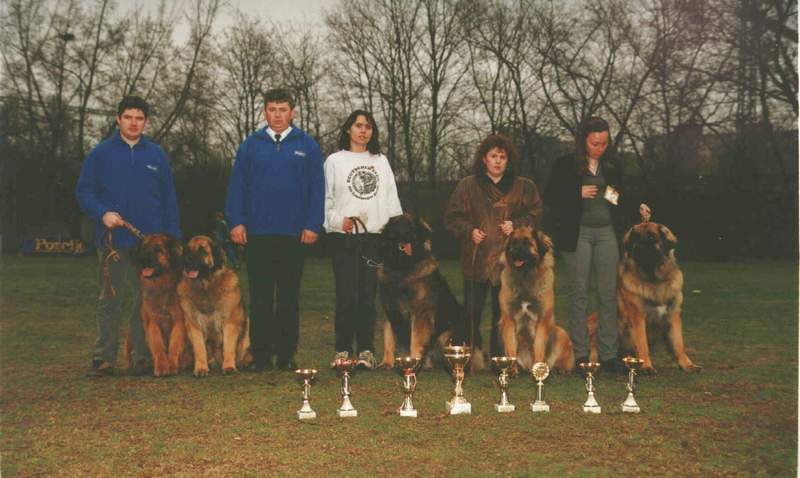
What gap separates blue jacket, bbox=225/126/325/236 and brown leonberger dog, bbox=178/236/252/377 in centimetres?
35

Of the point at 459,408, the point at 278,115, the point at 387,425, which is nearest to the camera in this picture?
the point at 387,425

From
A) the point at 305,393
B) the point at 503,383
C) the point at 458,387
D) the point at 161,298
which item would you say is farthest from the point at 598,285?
the point at 161,298

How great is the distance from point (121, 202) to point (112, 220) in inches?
10.2

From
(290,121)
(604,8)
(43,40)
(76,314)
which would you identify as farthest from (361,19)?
(290,121)

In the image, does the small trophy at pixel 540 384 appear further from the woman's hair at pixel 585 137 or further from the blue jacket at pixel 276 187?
the blue jacket at pixel 276 187

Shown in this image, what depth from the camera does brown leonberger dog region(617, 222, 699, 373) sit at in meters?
5.85

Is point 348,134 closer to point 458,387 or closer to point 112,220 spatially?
point 112,220

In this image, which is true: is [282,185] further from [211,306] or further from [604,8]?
[604,8]

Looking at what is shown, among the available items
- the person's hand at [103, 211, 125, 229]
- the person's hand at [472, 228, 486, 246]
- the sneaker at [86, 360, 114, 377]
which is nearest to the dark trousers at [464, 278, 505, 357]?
the person's hand at [472, 228, 486, 246]

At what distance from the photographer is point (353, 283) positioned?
609 cm

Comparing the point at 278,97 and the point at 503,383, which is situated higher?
the point at 278,97

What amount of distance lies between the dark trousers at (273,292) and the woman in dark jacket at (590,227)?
199 centimetres

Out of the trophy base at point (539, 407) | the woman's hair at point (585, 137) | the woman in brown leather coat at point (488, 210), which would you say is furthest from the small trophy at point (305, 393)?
the woman's hair at point (585, 137)

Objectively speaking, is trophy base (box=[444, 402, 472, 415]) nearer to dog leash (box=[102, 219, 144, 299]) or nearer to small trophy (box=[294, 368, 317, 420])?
small trophy (box=[294, 368, 317, 420])
